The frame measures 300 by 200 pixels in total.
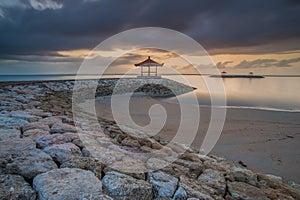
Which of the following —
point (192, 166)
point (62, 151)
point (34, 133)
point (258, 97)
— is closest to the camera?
point (62, 151)

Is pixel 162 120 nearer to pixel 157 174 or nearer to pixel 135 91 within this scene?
pixel 157 174

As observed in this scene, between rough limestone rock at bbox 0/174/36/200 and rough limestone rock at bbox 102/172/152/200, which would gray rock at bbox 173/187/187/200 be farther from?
rough limestone rock at bbox 0/174/36/200

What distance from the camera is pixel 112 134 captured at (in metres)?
3.74

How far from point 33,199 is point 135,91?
573 inches

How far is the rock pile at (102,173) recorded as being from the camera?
169 cm

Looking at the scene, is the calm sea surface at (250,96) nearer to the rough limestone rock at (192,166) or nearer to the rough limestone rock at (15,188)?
the rough limestone rock at (192,166)

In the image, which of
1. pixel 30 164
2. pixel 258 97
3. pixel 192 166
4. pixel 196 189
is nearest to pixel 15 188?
pixel 30 164

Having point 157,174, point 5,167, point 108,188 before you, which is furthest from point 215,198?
point 5,167

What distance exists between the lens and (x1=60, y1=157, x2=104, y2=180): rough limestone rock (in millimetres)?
2006

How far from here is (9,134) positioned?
2.78m

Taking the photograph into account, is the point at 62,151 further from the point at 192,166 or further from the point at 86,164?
the point at 192,166

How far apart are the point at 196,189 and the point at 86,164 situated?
1180mm

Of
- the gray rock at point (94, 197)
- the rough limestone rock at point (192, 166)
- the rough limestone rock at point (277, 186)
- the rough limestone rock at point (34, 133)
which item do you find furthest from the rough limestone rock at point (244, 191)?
the rough limestone rock at point (34, 133)

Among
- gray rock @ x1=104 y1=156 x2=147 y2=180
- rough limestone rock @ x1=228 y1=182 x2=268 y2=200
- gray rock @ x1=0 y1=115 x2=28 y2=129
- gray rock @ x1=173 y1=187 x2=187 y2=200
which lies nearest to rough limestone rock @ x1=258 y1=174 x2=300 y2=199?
rough limestone rock @ x1=228 y1=182 x2=268 y2=200
